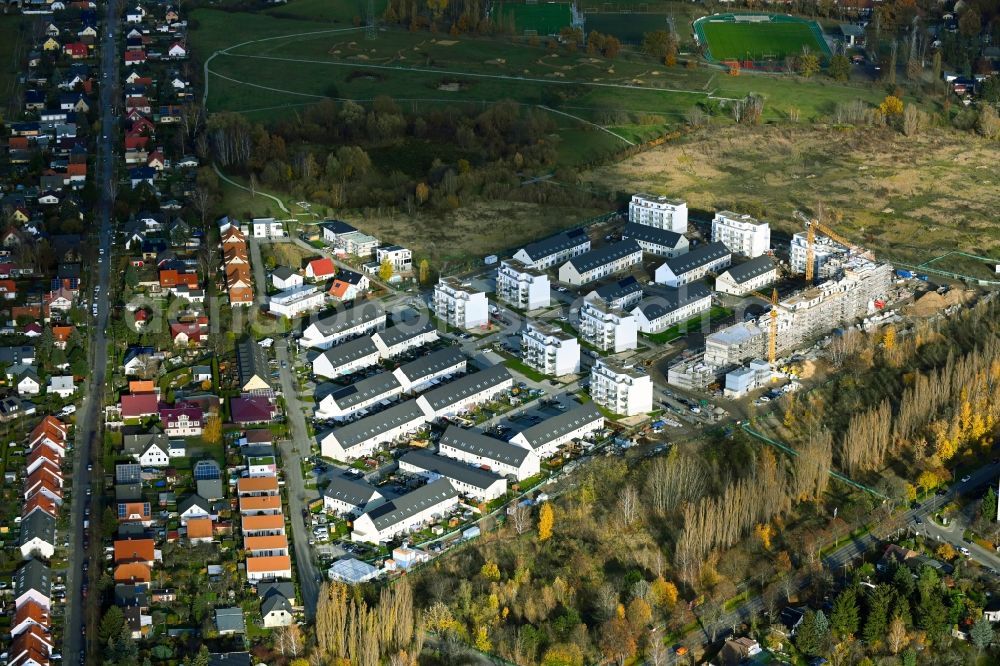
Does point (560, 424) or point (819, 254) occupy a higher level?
point (819, 254)

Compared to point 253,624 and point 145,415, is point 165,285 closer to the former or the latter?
point 145,415

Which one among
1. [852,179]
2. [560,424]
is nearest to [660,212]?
[852,179]

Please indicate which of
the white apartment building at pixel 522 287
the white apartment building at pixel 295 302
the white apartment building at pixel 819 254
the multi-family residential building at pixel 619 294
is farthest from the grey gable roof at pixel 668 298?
the white apartment building at pixel 295 302

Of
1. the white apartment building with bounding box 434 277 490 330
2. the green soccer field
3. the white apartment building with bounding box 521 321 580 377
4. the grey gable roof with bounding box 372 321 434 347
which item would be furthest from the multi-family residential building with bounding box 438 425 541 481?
the green soccer field

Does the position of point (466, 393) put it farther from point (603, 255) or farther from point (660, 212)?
point (660, 212)

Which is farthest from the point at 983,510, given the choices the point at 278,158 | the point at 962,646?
the point at 278,158

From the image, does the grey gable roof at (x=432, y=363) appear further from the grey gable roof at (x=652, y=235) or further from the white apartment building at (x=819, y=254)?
the white apartment building at (x=819, y=254)

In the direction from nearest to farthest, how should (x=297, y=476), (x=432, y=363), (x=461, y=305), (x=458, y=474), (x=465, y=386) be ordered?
(x=458, y=474), (x=297, y=476), (x=465, y=386), (x=432, y=363), (x=461, y=305)
